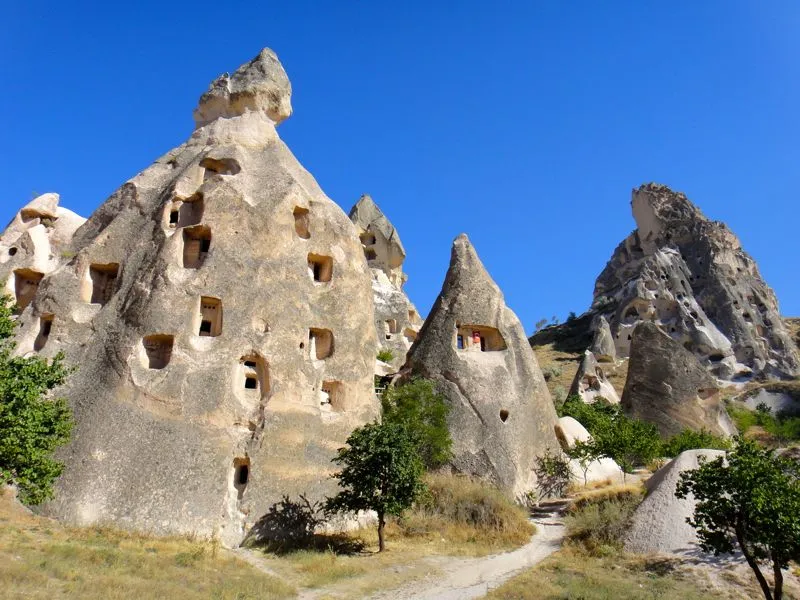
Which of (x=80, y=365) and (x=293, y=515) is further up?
(x=80, y=365)

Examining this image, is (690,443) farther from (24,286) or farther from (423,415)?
(24,286)

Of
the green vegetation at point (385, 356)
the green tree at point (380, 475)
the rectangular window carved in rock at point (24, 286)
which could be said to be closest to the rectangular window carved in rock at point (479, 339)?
the green tree at point (380, 475)

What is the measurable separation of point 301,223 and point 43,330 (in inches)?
324

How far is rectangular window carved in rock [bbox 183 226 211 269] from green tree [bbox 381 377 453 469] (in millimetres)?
7503

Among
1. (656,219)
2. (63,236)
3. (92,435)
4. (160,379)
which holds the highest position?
(656,219)

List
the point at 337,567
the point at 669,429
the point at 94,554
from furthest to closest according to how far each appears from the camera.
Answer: the point at 669,429 → the point at 337,567 → the point at 94,554

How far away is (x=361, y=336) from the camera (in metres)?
19.6

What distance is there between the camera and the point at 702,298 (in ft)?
180

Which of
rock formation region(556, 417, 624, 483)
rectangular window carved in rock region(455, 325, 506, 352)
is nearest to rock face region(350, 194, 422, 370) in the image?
rectangular window carved in rock region(455, 325, 506, 352)

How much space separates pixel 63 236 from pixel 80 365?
8815 mm

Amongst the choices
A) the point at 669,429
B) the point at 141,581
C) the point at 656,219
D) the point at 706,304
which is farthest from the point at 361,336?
the point at 656,219

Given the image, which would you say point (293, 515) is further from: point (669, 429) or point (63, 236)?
point (669, 429)

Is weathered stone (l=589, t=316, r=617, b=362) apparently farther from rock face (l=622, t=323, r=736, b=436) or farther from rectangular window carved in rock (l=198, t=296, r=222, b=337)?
rectangular window carved in rock (l=198, t=296, r=222, b=337)

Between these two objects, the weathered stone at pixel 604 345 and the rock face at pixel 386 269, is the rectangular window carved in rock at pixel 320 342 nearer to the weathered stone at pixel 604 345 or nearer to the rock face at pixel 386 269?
the rock face at pixel 386 269
